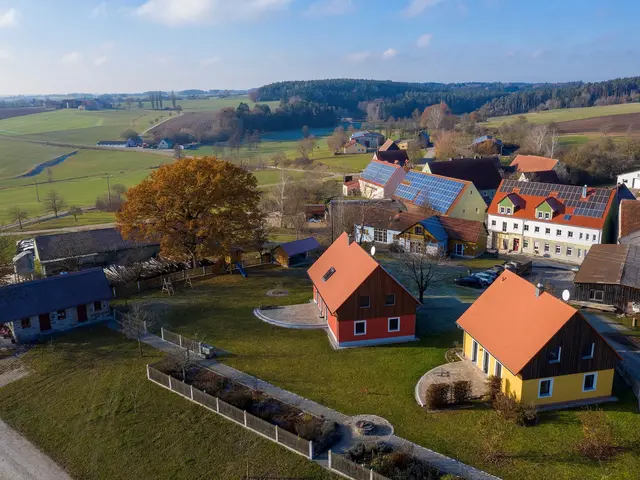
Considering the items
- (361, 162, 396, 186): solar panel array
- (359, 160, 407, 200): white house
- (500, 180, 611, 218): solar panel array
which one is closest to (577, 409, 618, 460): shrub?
(500, 180, 611, 218): solar panel array

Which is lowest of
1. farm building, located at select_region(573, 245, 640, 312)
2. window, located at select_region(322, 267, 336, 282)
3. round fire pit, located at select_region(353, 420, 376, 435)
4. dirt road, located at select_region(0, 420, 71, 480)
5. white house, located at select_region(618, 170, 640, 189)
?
dirt road, located at select_region(0, 420, 71, 480)

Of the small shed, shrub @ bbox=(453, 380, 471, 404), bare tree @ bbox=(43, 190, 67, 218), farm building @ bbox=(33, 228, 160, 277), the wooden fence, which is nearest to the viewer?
the wooden fence

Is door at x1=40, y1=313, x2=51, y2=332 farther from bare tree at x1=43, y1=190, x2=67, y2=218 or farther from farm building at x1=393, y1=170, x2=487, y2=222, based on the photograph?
bare tree at x1=43, y1=190, x2=67, y2=218

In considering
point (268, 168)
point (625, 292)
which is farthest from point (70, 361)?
point (268, 168)

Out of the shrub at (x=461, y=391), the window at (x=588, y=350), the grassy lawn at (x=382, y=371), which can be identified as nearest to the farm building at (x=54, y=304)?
the grassy lawn at (x=382, y=371)

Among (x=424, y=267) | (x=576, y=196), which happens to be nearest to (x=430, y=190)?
(x=576, y=196)

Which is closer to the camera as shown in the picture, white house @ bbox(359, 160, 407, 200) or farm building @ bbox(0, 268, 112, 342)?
farm building @ bbox(0, 268, 112, 342)

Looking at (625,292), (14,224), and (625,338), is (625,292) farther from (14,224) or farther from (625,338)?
(14,224)

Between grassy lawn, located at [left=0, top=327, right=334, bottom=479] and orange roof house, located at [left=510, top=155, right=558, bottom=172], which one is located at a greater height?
orange roof house, located at [left=510, top=155, right=558, bottom=172]
